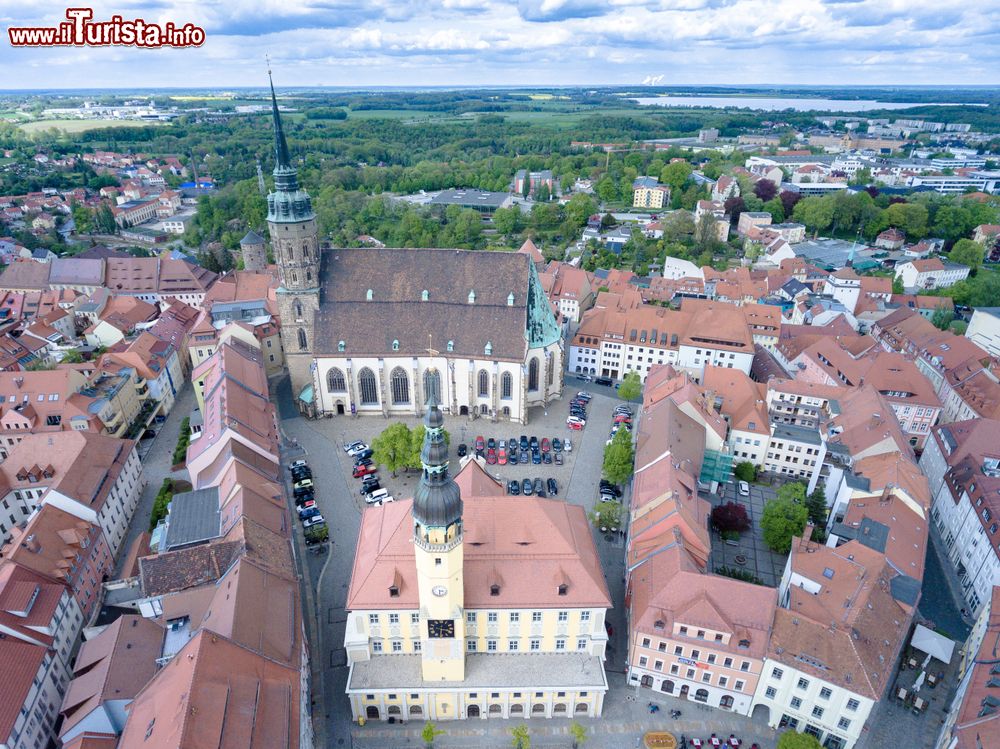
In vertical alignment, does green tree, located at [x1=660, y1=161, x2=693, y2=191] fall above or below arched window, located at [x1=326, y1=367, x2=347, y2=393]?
above

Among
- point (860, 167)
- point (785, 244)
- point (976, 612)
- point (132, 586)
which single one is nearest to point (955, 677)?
point (976, 612)

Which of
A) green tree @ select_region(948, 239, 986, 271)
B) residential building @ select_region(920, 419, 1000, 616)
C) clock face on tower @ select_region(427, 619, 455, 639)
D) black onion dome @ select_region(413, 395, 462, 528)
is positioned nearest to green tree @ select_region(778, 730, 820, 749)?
clock face on tower @ select_region(427, 619, 455, 639)

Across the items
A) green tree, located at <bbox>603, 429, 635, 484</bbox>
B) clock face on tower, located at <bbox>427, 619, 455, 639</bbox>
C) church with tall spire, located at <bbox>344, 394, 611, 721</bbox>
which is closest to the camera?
clock face on tower, located at <bbox>427, 619, 455, 639</bbox>

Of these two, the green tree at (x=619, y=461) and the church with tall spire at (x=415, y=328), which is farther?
the church with tall spire at (x=415, y=328)

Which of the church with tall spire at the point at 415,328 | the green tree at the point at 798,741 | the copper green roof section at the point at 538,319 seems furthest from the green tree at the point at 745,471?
the green tree at the point at 798,741

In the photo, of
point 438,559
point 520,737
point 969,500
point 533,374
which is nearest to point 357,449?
point 533,374

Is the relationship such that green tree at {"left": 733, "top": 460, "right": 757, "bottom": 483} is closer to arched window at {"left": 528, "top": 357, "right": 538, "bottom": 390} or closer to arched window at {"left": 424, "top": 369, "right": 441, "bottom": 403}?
arched window at {"left": 528, "top": 357, "right": 538, "bottom": 390}

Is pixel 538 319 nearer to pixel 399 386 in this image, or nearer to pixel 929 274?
pixel 399 386

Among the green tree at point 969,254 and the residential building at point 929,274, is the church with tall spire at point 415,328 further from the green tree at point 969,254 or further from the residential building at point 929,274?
the green tree at point 969,254
